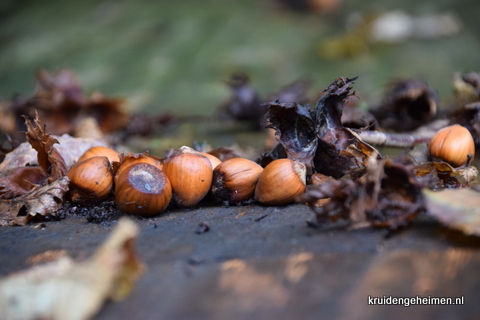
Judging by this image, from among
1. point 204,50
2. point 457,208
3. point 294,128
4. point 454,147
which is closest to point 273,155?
point 294,128

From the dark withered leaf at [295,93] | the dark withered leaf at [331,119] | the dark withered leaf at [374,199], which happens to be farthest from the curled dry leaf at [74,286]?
the dark withered leaf at [295,93]

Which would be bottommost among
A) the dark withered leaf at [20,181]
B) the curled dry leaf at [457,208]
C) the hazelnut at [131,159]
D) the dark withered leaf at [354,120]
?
the dark withered leaf at [354,120]

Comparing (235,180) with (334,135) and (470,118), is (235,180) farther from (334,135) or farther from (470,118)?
(470,118)

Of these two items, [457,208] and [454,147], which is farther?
[454,147]

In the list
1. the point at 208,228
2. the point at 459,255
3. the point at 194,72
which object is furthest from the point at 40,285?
the point at 194,72

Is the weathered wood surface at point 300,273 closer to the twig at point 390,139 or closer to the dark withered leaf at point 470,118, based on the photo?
the twig at point 390,139
